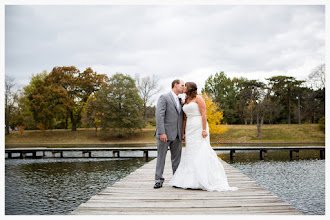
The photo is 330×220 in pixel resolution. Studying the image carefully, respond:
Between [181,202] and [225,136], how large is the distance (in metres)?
35.5

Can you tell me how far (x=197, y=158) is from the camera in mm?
5504

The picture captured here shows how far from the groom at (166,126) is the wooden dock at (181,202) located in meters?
0.52

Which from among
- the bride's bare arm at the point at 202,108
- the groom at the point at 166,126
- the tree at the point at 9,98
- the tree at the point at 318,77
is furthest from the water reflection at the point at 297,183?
the tree at the point at 9,98

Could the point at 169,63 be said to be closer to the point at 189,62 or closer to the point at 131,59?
the point at 189,62

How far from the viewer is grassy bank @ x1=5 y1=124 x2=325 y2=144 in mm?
36688

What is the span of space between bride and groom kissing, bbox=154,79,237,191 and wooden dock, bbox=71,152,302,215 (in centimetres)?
29

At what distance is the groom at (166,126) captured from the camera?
5.55 m

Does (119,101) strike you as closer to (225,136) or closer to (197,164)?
(225,136)

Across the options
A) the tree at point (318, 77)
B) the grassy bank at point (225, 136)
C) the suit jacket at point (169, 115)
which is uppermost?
the tree at point (318, 77)

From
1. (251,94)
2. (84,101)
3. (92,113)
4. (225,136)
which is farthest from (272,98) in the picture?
(84,101)

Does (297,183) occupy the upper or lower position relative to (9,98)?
lower

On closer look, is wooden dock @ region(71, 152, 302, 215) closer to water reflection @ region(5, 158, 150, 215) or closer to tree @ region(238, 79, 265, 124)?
water reflection @ region(5, 158, 150, 215)

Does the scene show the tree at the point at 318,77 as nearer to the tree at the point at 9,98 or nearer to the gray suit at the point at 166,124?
the gray suit at the point at 166,124
